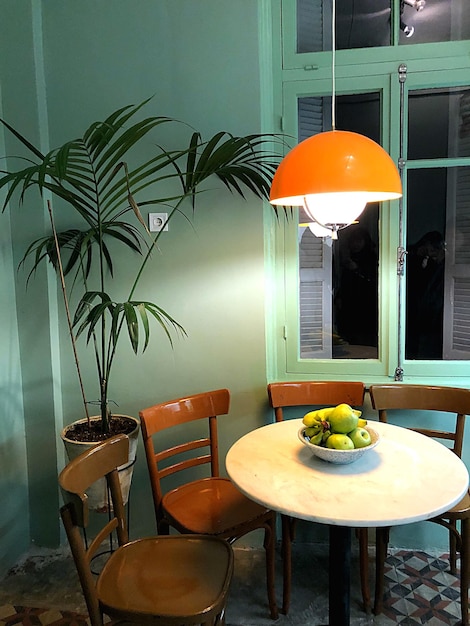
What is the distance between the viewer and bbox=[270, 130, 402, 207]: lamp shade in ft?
4.20

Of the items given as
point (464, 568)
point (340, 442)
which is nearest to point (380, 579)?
point (464, 568)

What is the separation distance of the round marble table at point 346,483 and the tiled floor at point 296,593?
0.40 meters

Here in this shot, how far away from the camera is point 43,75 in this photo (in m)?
2.36

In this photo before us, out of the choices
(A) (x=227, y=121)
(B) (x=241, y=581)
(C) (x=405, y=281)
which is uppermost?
(A) (x=227, y=121)

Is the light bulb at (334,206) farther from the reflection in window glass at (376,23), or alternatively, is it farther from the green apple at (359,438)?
the reflection in window glass at (376,23)

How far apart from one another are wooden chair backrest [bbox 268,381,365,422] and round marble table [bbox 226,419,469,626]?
33 centimetres

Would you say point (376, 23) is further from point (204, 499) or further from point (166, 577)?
point (166, 577)

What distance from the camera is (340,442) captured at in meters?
1.54

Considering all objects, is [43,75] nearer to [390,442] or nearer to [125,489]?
[125,489]

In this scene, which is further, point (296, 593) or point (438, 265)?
point (438, 265)

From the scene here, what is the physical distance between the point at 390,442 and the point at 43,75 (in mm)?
2269

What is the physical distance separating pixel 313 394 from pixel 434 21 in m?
1.81

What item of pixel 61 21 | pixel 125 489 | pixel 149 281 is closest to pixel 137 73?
pixel 61 21

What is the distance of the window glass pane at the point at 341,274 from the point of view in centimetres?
239
